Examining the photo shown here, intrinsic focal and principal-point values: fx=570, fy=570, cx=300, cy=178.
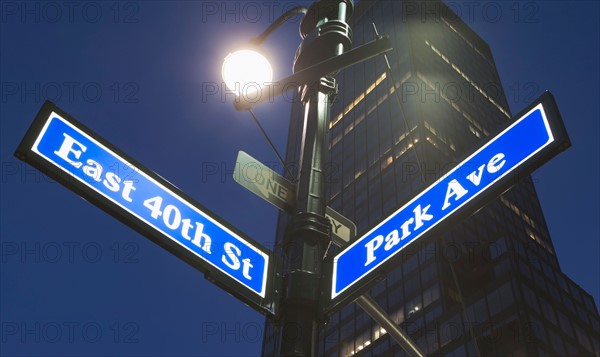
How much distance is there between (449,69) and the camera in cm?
8750

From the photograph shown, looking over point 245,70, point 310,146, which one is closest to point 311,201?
point 310,146

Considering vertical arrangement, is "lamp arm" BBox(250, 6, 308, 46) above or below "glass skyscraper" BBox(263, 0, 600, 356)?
below

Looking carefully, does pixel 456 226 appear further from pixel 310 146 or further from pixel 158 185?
pixel 158 185

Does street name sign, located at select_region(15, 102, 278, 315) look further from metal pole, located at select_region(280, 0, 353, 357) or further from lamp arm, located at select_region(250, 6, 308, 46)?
lamp arm, located at select_region(250, 6, 308, 46)

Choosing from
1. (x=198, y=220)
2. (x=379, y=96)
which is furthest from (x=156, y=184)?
(x=379, y=96)

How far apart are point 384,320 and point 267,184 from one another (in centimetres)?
145

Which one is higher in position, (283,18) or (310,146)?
(283,18)

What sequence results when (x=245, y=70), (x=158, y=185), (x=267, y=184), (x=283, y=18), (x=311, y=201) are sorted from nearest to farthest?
(x=158, y=185), (x=311, y=201), (x=267, y=184), (x=245, y=70), (x=283, y=18)

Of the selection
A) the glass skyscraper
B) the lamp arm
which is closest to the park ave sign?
the lamp arm

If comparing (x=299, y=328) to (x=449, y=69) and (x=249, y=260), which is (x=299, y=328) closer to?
(x=249, y=260)

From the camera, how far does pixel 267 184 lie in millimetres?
4699

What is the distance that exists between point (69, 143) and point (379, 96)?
78791mm

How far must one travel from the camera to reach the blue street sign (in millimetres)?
3734

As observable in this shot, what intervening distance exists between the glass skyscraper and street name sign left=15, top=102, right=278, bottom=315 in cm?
1572
